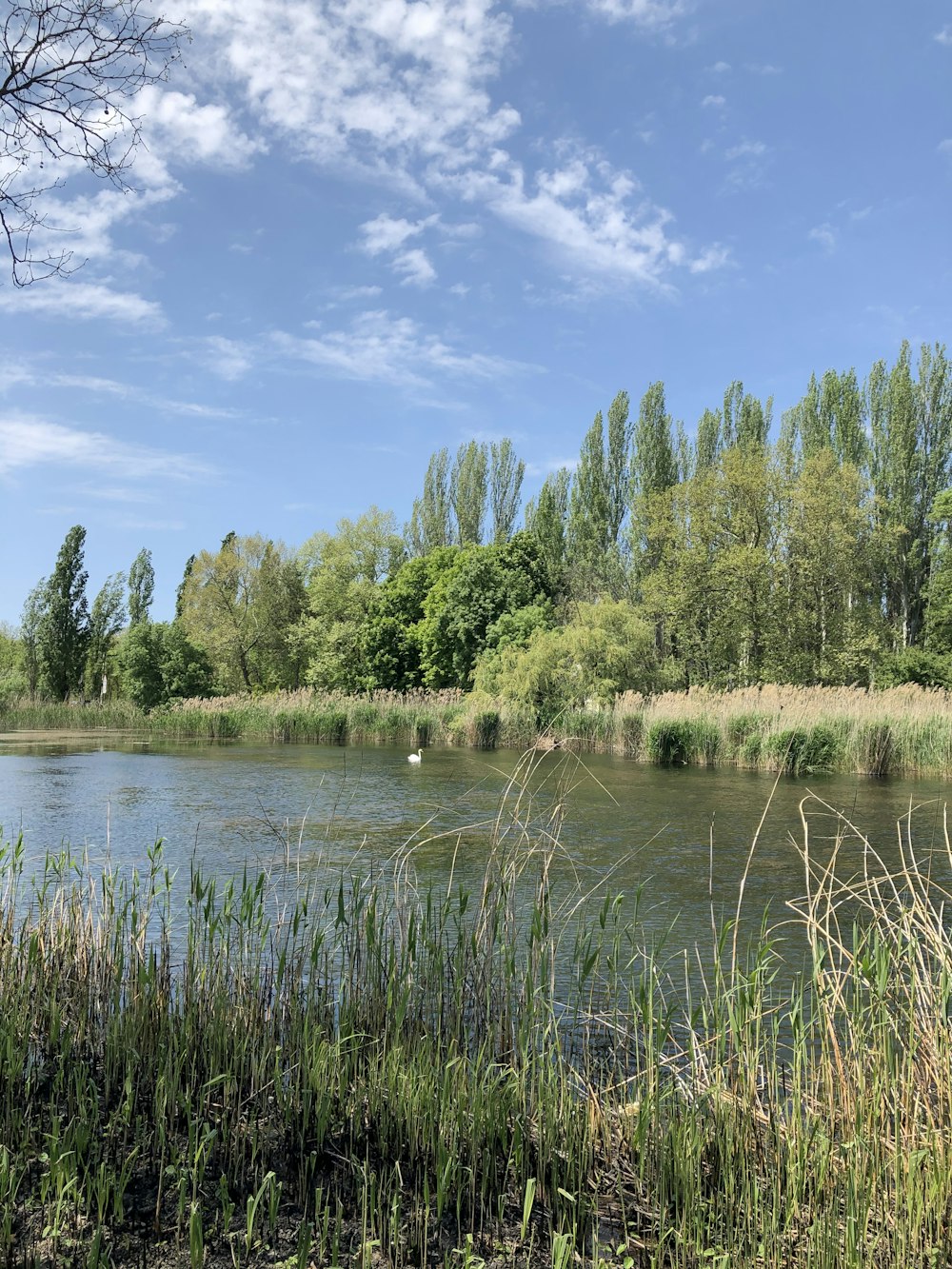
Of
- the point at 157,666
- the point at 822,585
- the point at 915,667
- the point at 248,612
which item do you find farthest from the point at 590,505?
the point at 157,666

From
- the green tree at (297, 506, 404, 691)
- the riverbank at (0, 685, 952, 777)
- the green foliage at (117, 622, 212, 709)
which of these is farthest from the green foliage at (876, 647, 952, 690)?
the green foliage at (117, 622, 212, 709)

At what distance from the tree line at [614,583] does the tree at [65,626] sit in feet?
0.31

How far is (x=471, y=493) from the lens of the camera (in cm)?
5456

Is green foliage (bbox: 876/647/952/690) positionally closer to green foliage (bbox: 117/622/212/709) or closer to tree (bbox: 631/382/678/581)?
tree (bbox: 631/382/678/581)

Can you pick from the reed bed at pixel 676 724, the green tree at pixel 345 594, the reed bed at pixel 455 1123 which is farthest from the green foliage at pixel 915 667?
the reed bed at pixel 455 1123

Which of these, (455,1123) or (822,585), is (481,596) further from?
(455,1123)

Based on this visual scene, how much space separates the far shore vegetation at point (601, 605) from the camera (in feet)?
98.7

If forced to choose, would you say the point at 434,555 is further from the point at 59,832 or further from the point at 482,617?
the point at 59,832

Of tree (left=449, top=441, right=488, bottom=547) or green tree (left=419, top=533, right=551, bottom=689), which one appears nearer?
green tree (left=419, top=533, right=551, bottom=689)

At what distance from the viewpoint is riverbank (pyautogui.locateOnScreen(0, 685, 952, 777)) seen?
19328 millimetres

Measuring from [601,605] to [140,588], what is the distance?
34.7m

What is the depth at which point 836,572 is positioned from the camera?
119 feet

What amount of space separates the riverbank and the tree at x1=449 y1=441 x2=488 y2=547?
20.6 m

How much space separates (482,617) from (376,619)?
8091mm
